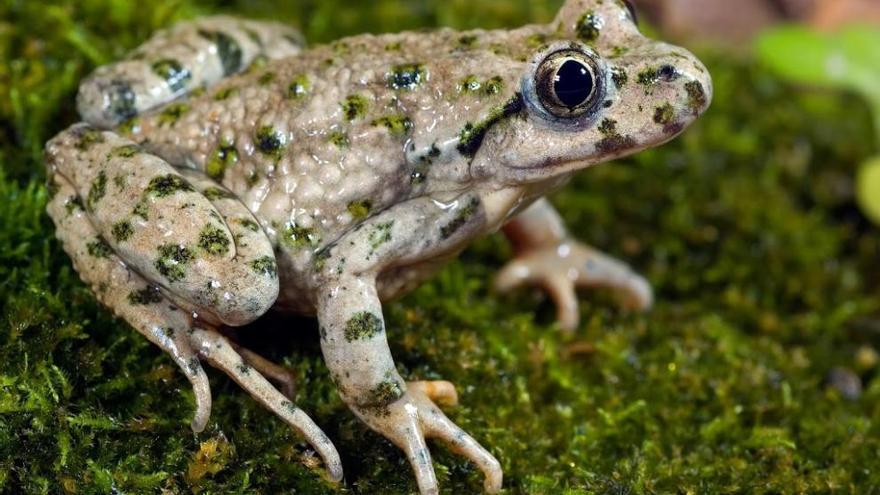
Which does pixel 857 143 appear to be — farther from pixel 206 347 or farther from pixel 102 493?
pixel 102 493

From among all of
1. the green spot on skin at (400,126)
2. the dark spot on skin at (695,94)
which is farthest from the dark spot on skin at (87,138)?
the dark spot on skin at (695,94)

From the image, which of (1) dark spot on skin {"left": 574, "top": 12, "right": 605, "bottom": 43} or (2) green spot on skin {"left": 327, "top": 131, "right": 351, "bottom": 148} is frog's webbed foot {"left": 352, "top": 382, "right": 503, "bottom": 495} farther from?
(1) dark spot on skin {"left": 574, "top": 12, "right": 605, "bottom": 43}

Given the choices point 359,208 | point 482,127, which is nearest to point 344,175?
point 359,208

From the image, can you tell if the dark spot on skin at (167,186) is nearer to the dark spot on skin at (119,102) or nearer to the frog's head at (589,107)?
the dark spot on skin at (119,102)

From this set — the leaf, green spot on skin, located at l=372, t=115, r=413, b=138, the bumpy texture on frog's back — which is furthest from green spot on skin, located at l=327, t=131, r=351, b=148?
the leaf

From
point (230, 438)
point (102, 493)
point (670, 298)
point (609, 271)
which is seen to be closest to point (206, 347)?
point (230, 438)
